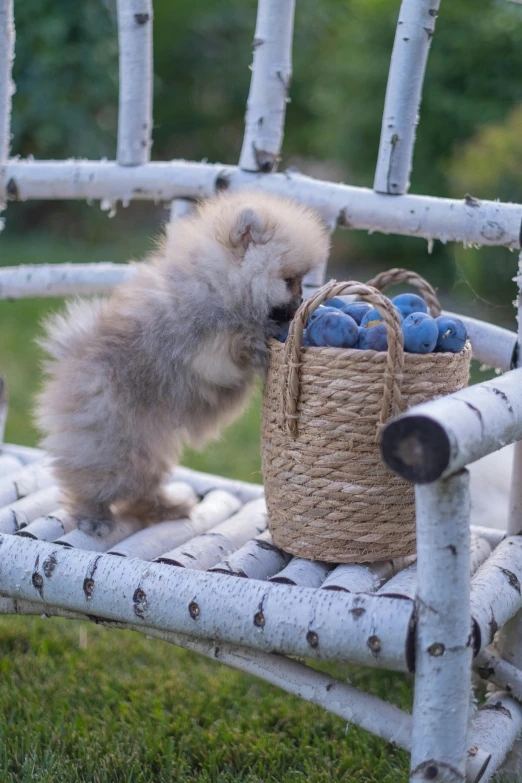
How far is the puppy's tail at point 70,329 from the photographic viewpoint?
5.11ft

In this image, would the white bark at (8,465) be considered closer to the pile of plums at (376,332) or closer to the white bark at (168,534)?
the white bark at (168,534)

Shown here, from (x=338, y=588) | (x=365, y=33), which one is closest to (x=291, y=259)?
(x=338, y=588)

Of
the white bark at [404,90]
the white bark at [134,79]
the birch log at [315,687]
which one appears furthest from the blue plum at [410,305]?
the white bark at [134,79]

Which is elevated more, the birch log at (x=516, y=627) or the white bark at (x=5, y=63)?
the white bark at (x=5, y=63)

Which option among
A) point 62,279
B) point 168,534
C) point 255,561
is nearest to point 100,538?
point 168,534

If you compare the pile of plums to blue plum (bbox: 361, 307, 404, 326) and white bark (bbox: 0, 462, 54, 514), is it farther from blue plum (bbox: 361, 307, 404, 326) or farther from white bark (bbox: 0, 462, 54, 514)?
white bark (bbox: 0, 462, 54, 514)

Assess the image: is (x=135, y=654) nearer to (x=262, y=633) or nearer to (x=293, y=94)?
(x=262, y=633)

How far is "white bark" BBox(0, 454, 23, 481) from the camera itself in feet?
6.34

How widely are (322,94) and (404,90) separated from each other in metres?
4.26

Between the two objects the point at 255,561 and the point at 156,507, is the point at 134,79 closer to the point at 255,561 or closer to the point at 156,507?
the point at 156,507

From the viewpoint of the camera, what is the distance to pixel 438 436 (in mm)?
972

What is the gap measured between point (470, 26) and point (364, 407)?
4348 millimetres

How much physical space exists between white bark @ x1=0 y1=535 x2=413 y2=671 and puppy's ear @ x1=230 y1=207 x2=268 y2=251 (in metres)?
0.57

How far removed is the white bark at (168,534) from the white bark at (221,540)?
0.6 inches
